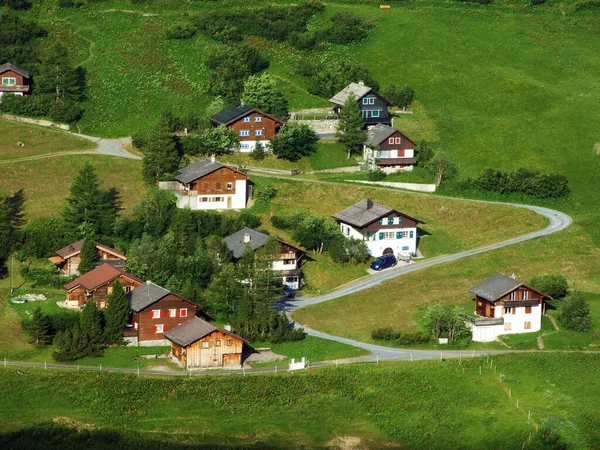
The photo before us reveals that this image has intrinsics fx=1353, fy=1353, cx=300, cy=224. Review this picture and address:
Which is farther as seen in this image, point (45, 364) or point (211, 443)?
point (45, 364)

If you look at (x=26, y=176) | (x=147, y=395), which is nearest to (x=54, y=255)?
(x=26, y=176)

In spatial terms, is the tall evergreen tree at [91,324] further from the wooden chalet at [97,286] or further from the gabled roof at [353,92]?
the gabled roof at [353,92]

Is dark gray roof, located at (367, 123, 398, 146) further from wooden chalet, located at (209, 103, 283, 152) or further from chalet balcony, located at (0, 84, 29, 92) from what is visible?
chalet balcony, located at (0, 84, 29, 92)

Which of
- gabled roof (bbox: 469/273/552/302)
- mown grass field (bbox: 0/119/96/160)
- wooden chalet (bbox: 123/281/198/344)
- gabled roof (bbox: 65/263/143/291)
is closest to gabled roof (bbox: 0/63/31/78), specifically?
mown grass field (bbox: 0/119/96/160)

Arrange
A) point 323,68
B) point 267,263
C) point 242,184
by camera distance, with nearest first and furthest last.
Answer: point 267,263 → point 242,184 → point 323,68

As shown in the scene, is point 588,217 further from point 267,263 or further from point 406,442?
point 406,442

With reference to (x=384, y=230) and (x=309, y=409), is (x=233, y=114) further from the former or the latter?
(x=309, y=409)

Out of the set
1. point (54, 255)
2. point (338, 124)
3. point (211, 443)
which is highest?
point (338, 124)
